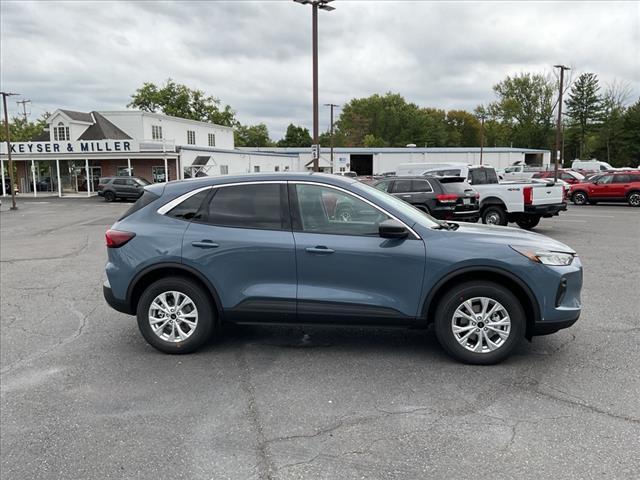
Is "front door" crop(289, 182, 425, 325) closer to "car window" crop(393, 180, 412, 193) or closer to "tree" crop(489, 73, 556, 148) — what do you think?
"car window" crop(393, 180, 412, 193)

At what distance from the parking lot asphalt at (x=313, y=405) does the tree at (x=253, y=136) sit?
333 ft

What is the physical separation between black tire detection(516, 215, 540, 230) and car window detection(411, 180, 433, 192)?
352 cm

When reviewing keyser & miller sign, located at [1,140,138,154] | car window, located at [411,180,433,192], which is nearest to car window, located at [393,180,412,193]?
car window, located at [411,180,433,192]

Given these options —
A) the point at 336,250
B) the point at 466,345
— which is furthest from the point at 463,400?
the point at 336,250

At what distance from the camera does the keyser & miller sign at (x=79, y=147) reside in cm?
3900

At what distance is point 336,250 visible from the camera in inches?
Answer: 174

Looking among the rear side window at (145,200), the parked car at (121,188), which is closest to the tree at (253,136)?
the parked car at (121,188)

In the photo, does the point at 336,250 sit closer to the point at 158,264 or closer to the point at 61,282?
the point at 158,264

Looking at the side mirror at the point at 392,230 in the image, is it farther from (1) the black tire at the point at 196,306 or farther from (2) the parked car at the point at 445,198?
(2) the parked car at the point at 445,198

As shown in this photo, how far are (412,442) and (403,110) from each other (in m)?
107

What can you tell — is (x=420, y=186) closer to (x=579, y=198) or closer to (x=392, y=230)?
(x=392, y=230)

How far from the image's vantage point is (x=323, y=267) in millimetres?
4465

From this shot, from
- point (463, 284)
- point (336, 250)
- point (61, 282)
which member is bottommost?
point (61, 282)

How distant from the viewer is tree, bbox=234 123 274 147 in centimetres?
10618
